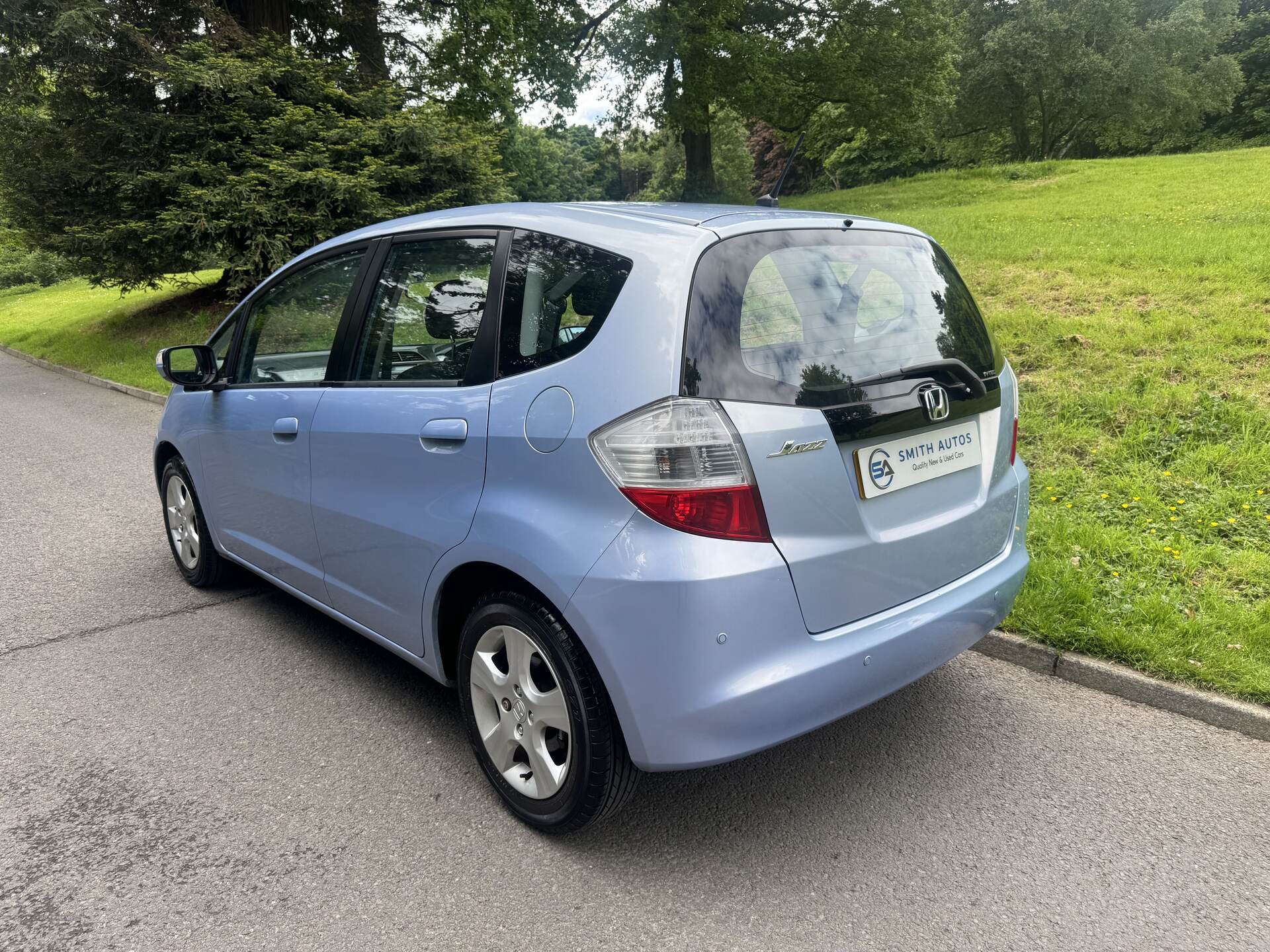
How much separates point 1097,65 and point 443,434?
39.6 m

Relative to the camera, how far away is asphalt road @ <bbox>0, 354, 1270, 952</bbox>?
2.17 metres

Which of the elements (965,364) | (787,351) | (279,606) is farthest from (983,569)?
(279,606)

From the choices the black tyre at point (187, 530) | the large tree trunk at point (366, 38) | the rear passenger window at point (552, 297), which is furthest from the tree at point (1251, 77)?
the black tyre at point (187, 530)

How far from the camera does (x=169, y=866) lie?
2414 millimetres

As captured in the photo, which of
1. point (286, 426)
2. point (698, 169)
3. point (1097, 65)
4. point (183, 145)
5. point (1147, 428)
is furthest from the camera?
point (1097, 65)

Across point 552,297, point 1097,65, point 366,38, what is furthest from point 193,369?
point 1097,65

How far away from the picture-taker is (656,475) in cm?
207

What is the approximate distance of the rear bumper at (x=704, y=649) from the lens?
2029 mm

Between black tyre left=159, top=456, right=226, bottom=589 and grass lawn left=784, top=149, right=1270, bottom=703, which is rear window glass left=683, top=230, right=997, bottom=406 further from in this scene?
black tyre left=159, top=456, right=226, bottom=589

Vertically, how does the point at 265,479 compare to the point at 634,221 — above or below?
below

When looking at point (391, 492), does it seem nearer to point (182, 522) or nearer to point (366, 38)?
point (182, 522)

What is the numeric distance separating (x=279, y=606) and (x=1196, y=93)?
4604 cm

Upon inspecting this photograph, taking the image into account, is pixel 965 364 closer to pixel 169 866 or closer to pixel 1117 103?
pixel 169 866

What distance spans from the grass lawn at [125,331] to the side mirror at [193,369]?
8185 mm
